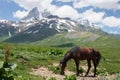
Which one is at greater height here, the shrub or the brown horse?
the shrub

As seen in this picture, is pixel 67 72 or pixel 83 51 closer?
pixel 83 51

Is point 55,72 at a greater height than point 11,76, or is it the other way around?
point 11,76

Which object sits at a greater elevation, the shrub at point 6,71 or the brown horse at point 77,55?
the shrub at point 6,71

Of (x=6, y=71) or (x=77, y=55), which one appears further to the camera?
(x=77, y=55)

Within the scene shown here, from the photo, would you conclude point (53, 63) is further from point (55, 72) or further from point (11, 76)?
point (11, 76)

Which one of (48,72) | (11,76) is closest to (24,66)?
(48,72)

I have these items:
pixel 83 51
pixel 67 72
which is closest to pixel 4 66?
pixel 83 51

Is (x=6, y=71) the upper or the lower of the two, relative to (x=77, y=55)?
upper

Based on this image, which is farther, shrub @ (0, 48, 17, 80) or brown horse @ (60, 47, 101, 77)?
brown horse @ (60, 47, 101, 77)

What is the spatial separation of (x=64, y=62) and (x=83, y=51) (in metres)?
2.07

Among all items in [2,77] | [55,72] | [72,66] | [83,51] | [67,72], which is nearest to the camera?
[2,77]

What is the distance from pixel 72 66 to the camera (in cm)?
3841

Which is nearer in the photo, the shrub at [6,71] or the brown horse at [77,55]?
the shrub at [6,71]

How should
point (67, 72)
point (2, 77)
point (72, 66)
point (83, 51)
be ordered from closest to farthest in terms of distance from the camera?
point (2, 77) → point (83, 51) → point (67, 72) → point (72, 66)
